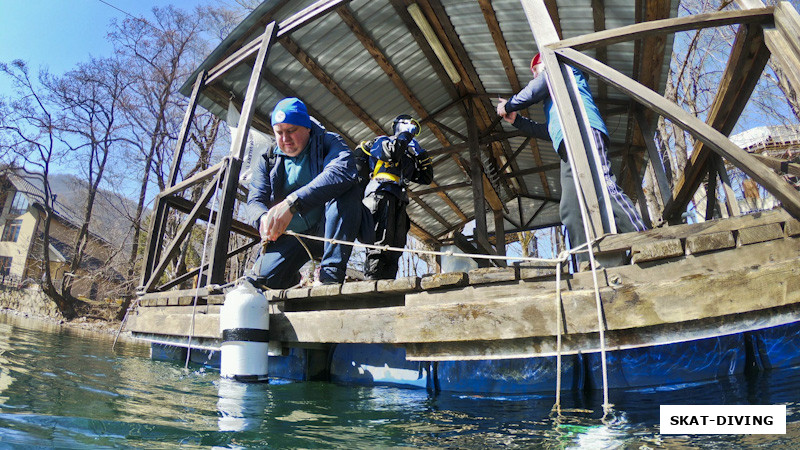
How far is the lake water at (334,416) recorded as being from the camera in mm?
1392

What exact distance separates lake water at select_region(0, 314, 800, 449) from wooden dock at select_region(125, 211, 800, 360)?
10.7 inches

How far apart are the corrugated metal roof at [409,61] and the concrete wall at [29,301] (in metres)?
17.1

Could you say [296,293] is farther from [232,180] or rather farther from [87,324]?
[87,324]

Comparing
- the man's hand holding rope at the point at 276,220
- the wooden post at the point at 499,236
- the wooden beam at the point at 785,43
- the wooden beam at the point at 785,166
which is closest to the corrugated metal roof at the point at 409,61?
the wooden post at the point at 499,236

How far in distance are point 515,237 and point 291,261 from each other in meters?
17.4

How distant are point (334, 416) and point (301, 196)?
1.44 meters

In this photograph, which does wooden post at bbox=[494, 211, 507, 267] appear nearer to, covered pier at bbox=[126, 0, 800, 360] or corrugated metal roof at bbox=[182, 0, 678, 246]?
covered pier at bbox=[126, 0, 800, 360]

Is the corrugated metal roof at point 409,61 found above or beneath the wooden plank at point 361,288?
above

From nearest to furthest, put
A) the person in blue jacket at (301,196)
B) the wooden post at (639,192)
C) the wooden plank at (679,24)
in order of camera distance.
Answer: the wooden plank at (679,24) < the person in blue jacket at (301,196) < the wooden post at (639,192)

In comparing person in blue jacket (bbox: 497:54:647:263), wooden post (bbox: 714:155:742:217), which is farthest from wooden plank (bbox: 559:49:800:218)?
wooden post (bbox: 714:155:742:217)

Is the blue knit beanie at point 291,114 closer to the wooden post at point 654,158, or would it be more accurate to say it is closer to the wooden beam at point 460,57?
the wooden beam at point 460,57

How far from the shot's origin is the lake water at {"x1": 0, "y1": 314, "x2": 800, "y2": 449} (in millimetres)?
1392

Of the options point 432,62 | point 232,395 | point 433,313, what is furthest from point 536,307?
point 432,62

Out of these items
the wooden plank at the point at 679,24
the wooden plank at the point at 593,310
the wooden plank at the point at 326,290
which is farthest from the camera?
the wooden plank at the point at 326,290
